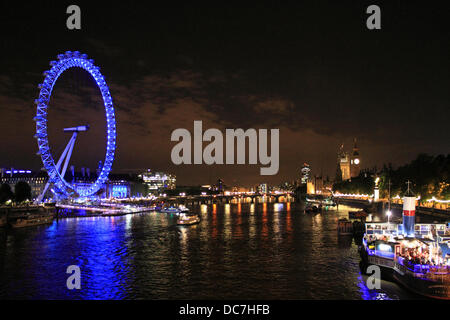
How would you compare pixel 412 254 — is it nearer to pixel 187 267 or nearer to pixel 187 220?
pixel 187 267

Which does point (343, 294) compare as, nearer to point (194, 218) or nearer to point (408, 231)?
point (408, 231)

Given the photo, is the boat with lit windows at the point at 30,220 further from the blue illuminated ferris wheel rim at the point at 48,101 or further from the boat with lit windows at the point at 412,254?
the boat with lit windows at the point at 412,254

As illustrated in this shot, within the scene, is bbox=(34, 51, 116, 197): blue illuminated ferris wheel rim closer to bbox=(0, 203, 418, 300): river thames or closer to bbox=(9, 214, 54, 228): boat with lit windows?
bbox=(9, 214, 54, 228): boat with lit windows

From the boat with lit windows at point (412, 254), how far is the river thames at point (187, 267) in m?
1.01

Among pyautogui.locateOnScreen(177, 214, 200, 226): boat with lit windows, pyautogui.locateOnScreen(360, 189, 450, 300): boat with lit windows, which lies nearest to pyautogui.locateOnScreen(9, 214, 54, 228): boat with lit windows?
pyautogui.locateOnScreen(177, 214, 200, 226): boat with lit windows

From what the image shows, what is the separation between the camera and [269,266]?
1260 inches

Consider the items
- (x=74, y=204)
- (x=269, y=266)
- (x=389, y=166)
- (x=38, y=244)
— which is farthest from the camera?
(x=389, y=166)

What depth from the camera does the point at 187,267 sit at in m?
31.8

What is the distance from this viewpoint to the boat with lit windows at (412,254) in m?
22.3

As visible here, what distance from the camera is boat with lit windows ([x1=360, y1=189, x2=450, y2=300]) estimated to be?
73.0 ft

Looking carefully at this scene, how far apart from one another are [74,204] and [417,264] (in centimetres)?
7769

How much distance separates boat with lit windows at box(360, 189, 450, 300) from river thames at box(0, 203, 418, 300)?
1.01m

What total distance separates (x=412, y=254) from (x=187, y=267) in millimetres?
16305
